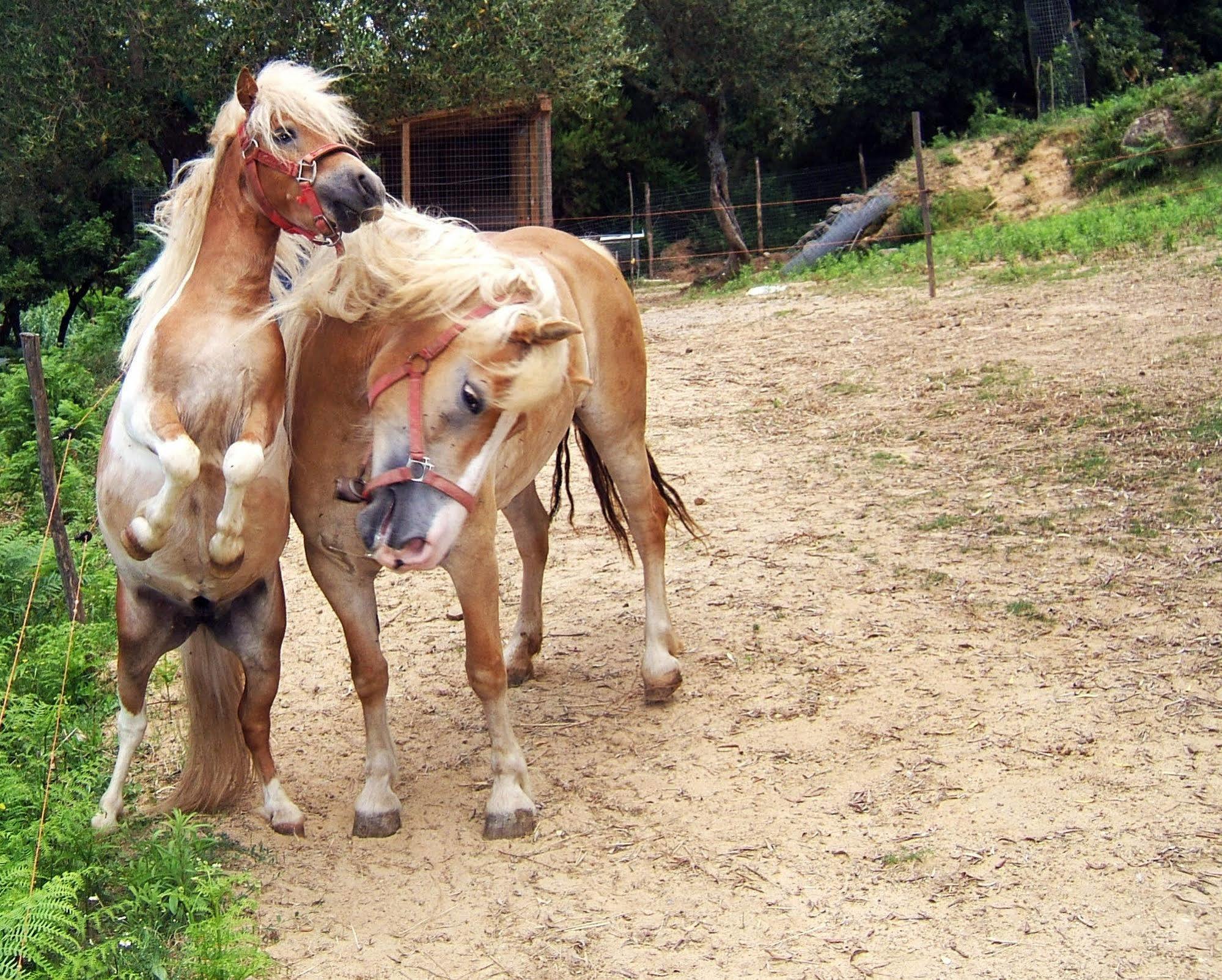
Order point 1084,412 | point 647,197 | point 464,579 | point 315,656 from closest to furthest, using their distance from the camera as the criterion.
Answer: point 464,579, point 315,656, point 1084,412, point 647,197

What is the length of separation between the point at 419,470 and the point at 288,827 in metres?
1.34

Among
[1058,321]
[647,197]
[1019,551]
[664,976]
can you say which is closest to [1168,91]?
[647,197]

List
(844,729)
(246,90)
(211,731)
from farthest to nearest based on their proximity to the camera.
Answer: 1. (844,729)
2. (211,731)
3. (246,90)

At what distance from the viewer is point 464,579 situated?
3.38m

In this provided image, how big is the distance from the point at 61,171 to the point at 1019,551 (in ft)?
35.9

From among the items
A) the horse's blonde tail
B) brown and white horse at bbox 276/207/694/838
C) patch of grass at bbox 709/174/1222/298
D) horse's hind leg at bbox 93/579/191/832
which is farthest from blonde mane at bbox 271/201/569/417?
patch of grass at bbox 709/174/1222/298

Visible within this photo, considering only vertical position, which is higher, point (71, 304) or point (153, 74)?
point (153, 74)

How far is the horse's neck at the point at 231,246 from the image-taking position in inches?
124

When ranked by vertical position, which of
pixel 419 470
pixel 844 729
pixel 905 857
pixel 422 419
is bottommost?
pixel 905 857

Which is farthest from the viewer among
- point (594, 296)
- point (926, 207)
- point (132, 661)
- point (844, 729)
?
point (926, 207)

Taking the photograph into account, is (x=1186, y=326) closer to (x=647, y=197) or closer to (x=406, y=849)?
(x=406, y=849)

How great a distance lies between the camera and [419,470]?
2.99 meters

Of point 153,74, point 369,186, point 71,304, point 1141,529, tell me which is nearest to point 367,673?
point 369,186

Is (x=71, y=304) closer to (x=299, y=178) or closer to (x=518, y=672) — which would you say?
(x=518, y=672)
